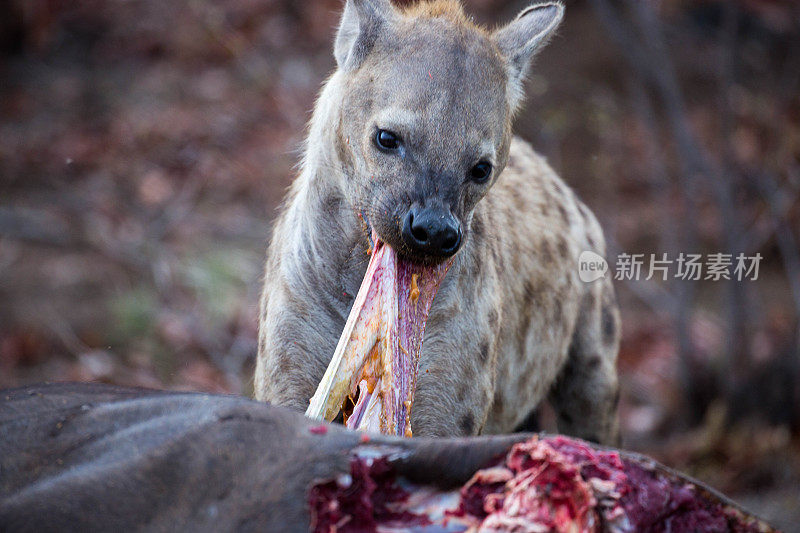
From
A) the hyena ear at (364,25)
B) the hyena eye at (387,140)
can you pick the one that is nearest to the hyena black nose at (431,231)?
the hyena eye at (387,140)

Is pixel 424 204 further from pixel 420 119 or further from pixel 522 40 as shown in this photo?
pixel 522 40

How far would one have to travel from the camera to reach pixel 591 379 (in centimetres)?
405

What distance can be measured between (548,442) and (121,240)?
223 inches

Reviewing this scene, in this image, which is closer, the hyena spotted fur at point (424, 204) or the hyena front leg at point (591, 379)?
the hyena spotted fur at point (424, 204)

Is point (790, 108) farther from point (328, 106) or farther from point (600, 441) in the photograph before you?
point (328, 106)

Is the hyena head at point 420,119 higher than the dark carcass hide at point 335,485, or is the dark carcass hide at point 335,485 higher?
the hyena head at point 420,119

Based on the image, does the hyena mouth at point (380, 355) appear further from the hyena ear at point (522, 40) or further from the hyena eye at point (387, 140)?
the hyena ear at point (522, 40)

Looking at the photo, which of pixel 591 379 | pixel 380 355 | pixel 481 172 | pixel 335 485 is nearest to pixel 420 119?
pixel 481 172

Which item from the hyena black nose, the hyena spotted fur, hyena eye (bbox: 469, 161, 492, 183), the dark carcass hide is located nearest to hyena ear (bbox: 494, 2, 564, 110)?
the hyena spotted fur

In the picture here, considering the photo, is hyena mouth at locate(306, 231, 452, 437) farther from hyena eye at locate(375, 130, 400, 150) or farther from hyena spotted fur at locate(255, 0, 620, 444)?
hyena eye at locate(375, 130, 400, 150)

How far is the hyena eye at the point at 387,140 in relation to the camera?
2.63m

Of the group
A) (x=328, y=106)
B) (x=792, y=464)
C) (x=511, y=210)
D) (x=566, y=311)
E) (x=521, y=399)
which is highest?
(x=328, y=106)

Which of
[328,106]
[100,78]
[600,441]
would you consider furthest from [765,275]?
[100,78]

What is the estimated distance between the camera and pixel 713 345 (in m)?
6.19
